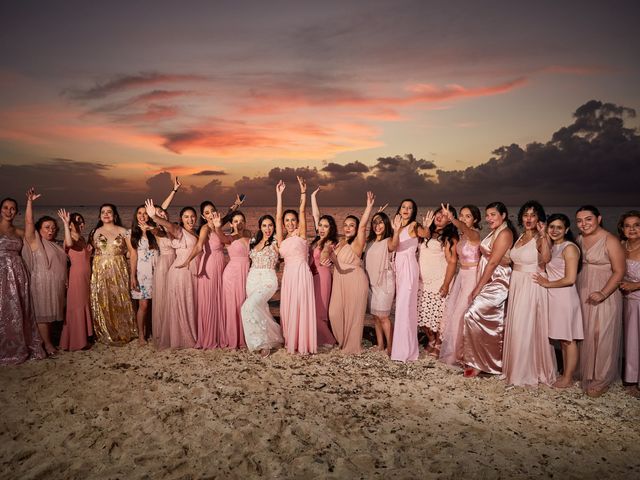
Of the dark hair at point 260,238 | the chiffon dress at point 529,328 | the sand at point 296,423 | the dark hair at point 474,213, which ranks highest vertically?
the dark hair at point 474,213

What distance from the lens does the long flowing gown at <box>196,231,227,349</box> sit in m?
7.74

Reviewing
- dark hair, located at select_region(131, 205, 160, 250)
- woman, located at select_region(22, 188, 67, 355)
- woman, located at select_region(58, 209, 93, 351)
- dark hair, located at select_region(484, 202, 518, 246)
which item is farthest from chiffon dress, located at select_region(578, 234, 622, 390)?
woman, located at select_region(22, 188, 67, 355)

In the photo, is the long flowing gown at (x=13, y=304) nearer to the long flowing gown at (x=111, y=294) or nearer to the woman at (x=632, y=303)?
the long flowing gown at (x=111, y=294)

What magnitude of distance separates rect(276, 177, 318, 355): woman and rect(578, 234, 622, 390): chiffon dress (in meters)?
4.22

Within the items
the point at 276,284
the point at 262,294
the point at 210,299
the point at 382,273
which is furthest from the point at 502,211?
the point at 210,299

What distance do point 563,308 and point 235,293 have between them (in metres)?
5.33

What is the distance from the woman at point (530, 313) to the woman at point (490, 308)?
24 cm

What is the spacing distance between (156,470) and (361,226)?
4729 millimetres

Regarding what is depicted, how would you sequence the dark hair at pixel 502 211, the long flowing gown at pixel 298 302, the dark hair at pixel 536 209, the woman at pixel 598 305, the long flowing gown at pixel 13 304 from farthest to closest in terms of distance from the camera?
the long flowing gown at pixel 298 302
the long flowing gown at pixel 13 304
the dark hair at pixel 502 211
the dark hair at pixel 536 209
the woman at pixel 598 305

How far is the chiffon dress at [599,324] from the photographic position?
578 centimetres

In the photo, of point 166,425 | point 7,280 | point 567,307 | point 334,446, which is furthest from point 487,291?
point 7,280

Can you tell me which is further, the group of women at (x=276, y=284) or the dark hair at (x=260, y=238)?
the dark hair at (x=260, y=238)

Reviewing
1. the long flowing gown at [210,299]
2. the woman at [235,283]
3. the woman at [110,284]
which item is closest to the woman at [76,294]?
the woman at [110,284]

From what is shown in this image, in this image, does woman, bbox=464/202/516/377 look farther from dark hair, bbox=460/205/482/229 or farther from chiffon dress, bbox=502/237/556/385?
dark hair, bbox=460/205/482/229
